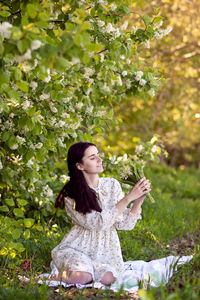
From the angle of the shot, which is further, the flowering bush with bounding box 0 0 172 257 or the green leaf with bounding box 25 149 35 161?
the green leaf with bounding box 25 149 35 161

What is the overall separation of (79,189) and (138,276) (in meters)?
0.83

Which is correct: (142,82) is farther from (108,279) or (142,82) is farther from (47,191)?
(108,279)

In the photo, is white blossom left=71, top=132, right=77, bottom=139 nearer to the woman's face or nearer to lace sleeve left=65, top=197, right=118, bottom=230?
the woman's face

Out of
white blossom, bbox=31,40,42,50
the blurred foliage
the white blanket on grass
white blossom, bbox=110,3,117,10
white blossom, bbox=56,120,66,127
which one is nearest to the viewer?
white blossom, bbox=31,40,42,50

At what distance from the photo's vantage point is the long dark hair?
335 centimetres

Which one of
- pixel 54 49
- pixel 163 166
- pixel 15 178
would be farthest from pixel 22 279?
pixel 163 166

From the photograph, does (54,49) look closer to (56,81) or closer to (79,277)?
(56,81)

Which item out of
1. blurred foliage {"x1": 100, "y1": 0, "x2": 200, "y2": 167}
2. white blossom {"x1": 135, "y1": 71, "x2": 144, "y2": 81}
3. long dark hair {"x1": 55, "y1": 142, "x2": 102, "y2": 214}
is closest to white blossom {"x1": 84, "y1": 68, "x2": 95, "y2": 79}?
white blossom {"x1": 135, "y1": 71, "x2": 144, "y2": 81}

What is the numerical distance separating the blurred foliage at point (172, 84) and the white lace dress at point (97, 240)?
7.98 ft

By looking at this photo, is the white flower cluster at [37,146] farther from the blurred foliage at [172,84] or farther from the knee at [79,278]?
the blurred foliage at [172,84]

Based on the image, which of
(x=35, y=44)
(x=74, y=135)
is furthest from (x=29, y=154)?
(x=35, y=44)

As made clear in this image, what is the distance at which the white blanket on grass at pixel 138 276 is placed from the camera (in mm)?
2838

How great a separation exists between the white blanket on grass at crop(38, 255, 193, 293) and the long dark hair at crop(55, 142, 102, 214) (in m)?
0.57

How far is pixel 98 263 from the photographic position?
333 cm
